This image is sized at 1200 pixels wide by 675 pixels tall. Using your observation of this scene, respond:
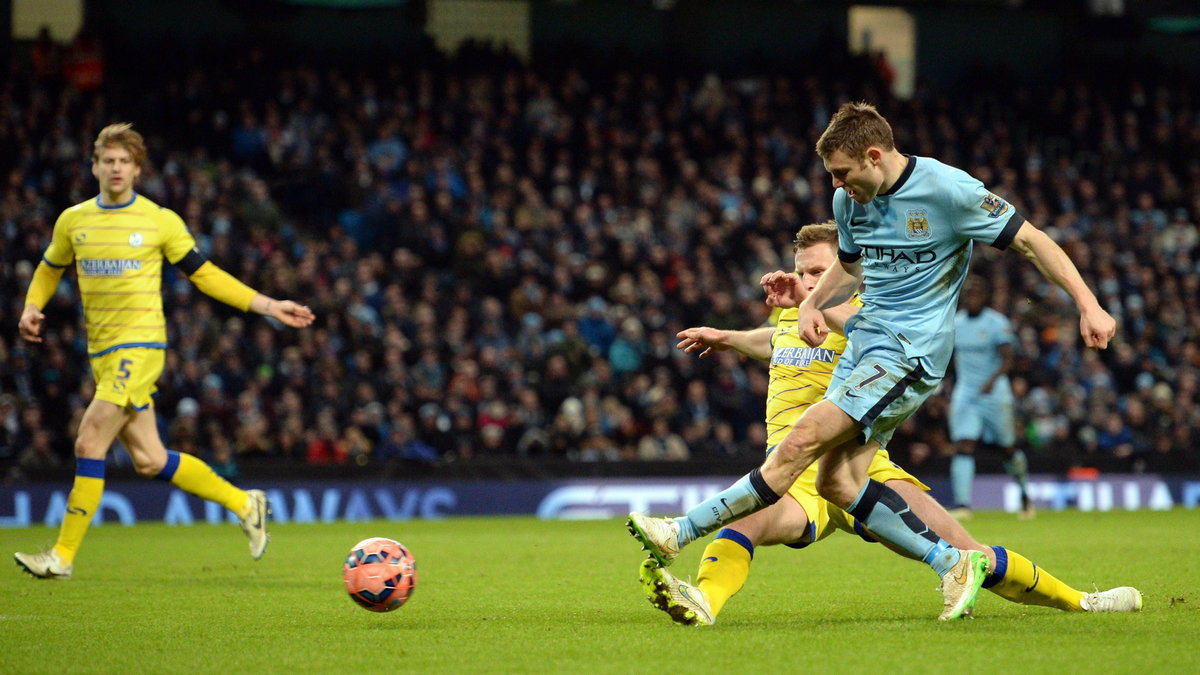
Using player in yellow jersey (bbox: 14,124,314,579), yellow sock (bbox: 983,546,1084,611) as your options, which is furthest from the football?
player in yellow jersey (bbox: 14,124,314,579)

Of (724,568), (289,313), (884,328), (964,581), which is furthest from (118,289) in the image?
(964,581)

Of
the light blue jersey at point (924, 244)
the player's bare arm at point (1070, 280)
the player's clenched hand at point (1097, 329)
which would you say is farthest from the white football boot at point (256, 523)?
the player's clenched hand at point (1097, 329)

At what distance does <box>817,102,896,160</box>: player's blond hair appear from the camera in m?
5.92

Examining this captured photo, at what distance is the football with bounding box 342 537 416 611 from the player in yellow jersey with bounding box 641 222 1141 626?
1115 millimetres

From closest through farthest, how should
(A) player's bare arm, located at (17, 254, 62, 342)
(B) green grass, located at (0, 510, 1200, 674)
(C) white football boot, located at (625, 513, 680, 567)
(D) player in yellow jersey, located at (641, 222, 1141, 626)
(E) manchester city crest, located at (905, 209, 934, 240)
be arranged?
(B) green grass, located at (0, 510, 1200, 674) < (C) white football boot, located at (625, 513, 680, 567) < (E) manchester city crest, located at (905, 209, 934, 240) < (D) player in yellow jersey, located at (641, 222, 1141, 626) < (A) player's bare arm, located at (17, 254, 62, 342)

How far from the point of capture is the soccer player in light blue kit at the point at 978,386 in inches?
586

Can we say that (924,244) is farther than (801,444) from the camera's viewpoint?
Yes

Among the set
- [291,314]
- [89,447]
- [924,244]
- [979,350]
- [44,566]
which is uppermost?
[924,244]

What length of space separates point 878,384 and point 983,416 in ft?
31.5

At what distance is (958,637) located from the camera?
224 inches

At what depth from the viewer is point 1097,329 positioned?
556cm

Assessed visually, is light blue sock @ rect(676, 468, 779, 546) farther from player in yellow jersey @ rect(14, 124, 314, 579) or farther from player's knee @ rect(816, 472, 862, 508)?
player in yellow jersey @ rect(14, 124, 314, 579)

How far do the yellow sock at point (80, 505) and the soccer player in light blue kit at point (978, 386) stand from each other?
28.7 ft

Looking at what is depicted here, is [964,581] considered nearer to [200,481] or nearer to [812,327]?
[812,327]
